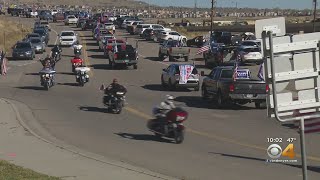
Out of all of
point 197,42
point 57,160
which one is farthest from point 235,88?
point 197,42

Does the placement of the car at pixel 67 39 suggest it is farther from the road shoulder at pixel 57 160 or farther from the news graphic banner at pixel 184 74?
the road shoulder at pixel 57 160

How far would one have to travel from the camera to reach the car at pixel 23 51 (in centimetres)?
5358

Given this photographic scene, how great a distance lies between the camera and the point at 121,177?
→ 11.7 meters

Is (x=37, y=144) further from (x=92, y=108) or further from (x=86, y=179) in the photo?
(x=92, y=108)

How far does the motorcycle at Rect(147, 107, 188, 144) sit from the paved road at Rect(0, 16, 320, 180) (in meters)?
0.28

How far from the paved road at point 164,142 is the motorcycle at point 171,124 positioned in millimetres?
276

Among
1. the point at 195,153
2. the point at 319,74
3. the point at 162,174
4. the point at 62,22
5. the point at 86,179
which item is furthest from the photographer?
the point at 62,22

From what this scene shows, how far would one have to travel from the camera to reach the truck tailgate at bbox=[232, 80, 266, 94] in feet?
83.1

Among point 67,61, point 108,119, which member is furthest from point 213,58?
point 108,119

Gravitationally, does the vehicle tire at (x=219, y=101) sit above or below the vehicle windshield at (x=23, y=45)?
below

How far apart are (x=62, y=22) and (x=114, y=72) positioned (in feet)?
265

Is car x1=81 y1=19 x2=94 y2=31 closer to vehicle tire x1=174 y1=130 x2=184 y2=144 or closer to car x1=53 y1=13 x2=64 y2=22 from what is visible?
car x1=53 y1=13 x2=64 y2=22

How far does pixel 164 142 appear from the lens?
17.7 meters

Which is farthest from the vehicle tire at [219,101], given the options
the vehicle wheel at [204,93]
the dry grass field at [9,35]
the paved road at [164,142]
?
the dry grass field at [9,35]
